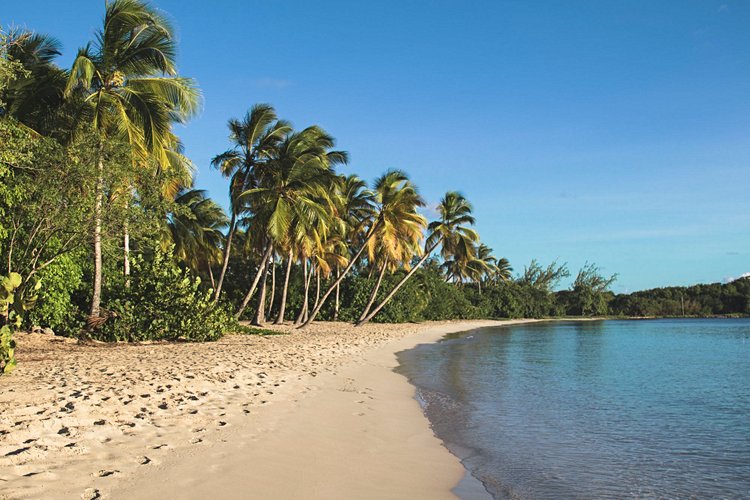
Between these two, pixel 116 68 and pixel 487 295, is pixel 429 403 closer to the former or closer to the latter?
pixel 116 68

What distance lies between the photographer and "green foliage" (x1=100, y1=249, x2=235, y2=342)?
47.7ft

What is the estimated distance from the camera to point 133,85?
15078 mm

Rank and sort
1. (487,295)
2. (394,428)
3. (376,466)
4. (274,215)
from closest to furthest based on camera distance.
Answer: (376,466) → (394,428) → (274,215) → (487,295)

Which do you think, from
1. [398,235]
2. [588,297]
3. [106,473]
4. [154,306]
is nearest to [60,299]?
[154,306]

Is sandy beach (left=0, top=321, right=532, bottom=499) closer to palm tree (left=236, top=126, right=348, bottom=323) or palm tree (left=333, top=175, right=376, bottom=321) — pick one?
palm tree (left=236, top=126, right=348, bottom=323)

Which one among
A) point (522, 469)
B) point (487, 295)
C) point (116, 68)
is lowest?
point (522, 469)

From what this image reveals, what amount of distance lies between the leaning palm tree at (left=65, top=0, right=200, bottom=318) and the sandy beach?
652 cm

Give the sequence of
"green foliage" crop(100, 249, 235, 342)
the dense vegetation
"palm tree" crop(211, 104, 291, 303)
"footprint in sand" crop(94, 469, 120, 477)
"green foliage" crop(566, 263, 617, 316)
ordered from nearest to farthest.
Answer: "footprint in sand" crop(94, 469, 120, 477) < the dense vegetation < "green foliage" crop(100, 249, 235, 342) < "palm tree" crop(211, 104, 291, 303) < "green foliage" crop(566, 263, 617, 316)

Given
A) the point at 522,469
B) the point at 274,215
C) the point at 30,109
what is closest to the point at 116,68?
the point at 30,109

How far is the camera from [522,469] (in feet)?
17.9

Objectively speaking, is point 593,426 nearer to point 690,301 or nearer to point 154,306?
point 154,306

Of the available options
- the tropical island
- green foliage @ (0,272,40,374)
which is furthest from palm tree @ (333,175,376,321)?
green foliage @ (0,272,40,374)

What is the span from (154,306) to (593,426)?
1170 centimetres

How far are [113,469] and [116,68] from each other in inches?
532
